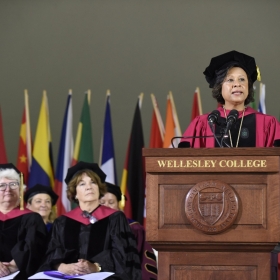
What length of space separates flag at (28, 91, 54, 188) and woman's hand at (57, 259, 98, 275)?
3006mm

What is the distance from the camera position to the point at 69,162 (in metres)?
7.95

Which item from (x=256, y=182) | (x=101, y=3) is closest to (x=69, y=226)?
(x=256, y=182)

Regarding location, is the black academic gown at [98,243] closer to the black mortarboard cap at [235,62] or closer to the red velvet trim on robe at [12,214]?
the red velvet trim on robe at [12,214]

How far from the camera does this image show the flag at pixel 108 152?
25.5ft

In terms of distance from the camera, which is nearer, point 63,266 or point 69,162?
point 63,266

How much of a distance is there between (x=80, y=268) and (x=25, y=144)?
3.54 metres

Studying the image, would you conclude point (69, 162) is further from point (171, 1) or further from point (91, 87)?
point (171, 1)

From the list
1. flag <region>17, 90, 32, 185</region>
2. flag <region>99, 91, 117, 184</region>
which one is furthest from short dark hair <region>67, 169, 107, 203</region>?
flag <region>17, 90, 32, 185</region>

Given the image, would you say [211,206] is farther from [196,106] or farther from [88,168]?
[196,106]

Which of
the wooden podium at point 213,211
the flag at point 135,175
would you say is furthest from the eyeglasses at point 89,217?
the wooden podium at point 213,211

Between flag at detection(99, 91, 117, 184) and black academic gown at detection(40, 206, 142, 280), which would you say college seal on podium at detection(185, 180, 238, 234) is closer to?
black academic gown at detection(40, 206, 142, 280)

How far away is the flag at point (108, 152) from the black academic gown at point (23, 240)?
2320 mm

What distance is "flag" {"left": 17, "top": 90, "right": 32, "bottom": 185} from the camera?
26.0ft

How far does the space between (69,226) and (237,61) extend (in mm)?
2078
